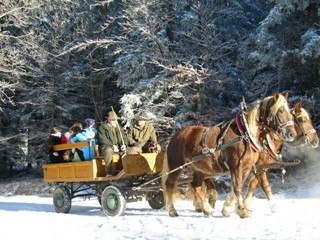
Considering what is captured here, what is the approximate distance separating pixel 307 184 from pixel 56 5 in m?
14.1

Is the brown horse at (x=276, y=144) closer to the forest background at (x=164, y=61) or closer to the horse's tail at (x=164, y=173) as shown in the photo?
the horse's tail at (x=164, y=173)

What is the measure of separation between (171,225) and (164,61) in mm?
9289

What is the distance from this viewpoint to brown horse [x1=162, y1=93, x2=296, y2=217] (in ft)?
26.5

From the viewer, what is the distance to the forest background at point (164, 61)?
15039mm

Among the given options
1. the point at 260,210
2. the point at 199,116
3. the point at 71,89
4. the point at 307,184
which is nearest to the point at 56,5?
the point at 71,89

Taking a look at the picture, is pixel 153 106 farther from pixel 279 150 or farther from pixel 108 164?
pixel 279 150

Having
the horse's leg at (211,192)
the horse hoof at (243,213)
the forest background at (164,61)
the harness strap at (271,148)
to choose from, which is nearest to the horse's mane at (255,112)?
the harness strap at (271,148)

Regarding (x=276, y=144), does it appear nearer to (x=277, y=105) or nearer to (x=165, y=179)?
(x=277, y=105)

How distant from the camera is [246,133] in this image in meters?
8.18

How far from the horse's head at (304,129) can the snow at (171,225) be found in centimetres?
121

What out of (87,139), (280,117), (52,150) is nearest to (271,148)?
(280,117)

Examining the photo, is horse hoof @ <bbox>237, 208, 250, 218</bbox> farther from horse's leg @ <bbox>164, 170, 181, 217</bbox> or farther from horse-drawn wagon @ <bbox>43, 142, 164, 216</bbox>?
horse-drawn wagon @ <bbox>43, 142, 164, 216</bbox>

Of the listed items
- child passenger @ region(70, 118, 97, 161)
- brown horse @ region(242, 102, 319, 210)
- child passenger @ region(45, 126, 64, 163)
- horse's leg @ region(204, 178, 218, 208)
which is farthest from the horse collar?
child passenger @ region(45, 126, 64, 163)

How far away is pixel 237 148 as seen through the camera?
8.25 metres
